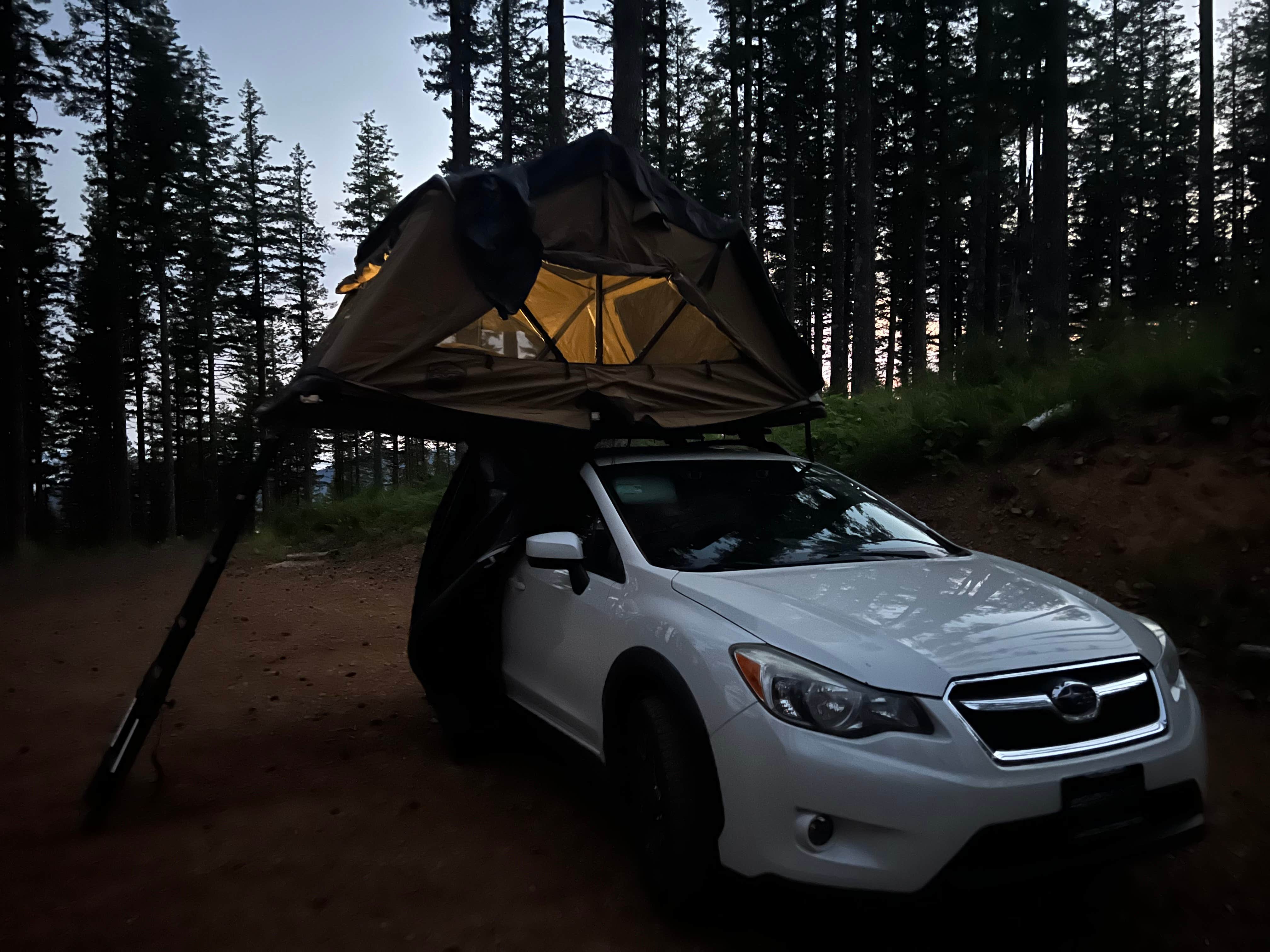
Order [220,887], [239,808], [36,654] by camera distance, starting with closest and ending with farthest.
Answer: [220,887], [239,808], [36,654]

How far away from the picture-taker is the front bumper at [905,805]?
2.38m

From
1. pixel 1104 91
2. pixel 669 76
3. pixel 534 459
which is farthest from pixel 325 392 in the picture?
pixel 1104 91

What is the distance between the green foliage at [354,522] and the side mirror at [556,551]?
10996 mm

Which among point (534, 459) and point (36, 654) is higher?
point (534, 459)

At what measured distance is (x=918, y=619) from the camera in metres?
2.92

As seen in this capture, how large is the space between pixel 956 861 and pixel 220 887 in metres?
2.97

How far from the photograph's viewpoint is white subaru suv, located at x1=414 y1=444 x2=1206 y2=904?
2428 mm

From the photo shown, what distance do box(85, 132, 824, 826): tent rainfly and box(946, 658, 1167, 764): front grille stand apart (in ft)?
8.52

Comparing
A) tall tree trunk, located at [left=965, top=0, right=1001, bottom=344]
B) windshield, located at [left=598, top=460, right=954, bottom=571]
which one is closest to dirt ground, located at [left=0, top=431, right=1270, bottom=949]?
windshield, located at [left=598, top=460, right=954, bottom=571]

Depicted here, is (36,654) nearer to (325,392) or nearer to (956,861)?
(325,392)

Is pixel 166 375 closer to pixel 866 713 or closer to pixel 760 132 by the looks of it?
pixel 760 132

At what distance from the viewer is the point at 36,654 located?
8.38m

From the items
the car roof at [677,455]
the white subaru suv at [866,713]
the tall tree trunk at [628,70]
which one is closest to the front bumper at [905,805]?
the white subaru suv at [866,713]

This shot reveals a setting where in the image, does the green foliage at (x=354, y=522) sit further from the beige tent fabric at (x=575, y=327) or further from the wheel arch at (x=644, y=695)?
the wheel arch at (x=644, y=695)
